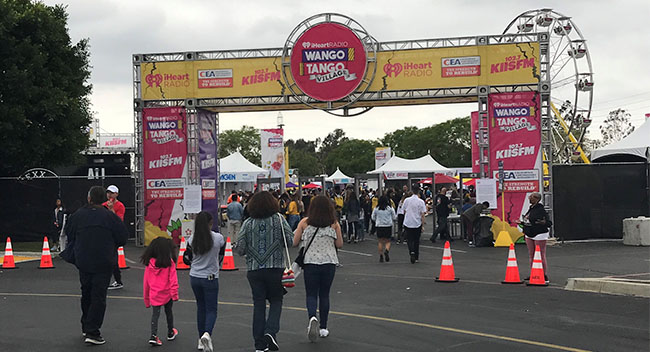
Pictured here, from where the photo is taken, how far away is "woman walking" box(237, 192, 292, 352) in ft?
26.6

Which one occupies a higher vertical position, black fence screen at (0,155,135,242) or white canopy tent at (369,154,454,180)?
white canopy tent at (369,154,454,180)

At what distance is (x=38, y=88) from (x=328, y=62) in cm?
1046

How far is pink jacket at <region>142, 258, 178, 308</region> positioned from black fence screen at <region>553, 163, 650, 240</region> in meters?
17.9

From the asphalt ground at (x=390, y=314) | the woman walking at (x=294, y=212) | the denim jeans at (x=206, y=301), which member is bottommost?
the asphalt ground at (x=390, y=314)

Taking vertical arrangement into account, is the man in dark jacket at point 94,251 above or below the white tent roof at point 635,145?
below

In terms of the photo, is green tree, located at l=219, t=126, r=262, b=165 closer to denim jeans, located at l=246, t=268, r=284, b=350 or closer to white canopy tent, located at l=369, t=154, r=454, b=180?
white canopy tent, located at l=369, t=154, r=454, b=180

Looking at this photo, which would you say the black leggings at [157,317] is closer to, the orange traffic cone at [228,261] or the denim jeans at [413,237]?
the orange traffic cone at [228,261]

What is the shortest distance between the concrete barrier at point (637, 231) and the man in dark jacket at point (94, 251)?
17619 millimetres

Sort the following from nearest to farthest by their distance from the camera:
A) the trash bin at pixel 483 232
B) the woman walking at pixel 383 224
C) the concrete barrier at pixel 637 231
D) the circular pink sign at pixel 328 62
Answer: the woman walking at pixel 383 224 → the concrete barrier at pixel 637 231 → the trash bin at pixel 483 232 → the circular pink sign at pixel 328 62

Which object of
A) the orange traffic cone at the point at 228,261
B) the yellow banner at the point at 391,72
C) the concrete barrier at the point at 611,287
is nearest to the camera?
the concrete barrier at the point at 611,287

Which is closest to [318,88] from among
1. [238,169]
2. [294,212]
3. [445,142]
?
[294,212]

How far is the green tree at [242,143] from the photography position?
101 m

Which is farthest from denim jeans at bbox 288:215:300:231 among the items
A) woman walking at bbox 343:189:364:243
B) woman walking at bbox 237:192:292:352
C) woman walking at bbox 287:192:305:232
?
woman walking at bbox 237:192:292:352

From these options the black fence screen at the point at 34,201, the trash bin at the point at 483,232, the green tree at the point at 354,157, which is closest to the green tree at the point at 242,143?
the green tree at the point at 354,157
